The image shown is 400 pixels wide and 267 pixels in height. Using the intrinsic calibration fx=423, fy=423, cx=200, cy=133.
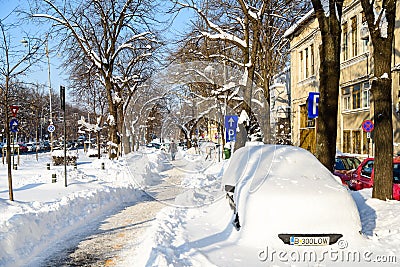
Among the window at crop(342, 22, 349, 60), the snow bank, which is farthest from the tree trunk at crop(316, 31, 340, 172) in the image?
the window at crop(342, 22, 349, 60)

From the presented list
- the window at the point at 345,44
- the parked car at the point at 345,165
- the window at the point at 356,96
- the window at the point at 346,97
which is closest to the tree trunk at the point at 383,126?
the parked car at the point at 345,165

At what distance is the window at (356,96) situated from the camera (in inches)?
1044

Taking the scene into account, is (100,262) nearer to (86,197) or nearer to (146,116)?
(86,197)

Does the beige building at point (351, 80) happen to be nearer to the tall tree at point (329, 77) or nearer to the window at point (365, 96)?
the window at point (365, 96)

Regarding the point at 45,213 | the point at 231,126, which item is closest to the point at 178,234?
the point at 45,213

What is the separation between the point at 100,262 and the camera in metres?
6.62

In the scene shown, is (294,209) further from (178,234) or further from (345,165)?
(345,165)

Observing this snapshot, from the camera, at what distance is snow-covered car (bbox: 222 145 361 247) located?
638 cm

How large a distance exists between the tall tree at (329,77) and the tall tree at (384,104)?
3.38 ft

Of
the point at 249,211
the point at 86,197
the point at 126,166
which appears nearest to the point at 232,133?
the point at 126,166

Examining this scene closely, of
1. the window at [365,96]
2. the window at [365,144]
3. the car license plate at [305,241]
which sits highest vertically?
the window at [365,96]

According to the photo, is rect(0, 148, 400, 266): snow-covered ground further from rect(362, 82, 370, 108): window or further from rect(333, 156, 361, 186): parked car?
rect(362, 82, 370, 108): window

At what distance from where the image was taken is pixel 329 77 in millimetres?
10703

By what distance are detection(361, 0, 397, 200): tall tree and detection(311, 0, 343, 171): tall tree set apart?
3.38ft
